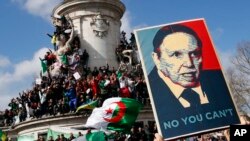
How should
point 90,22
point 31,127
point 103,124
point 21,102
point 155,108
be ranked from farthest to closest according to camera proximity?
1. point 90,22
2. point 21,102
3. point 31,127
4. point 103,124
5. point 155,108

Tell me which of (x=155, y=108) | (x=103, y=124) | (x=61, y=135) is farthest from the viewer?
(x=61, y=135)

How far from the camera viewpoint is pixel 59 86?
26438 millimetres

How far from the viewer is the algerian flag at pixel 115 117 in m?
16.4

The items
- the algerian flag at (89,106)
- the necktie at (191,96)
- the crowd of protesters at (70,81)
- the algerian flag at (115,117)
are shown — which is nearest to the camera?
the necktie at (191,96)

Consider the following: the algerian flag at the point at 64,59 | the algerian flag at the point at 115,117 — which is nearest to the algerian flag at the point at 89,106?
the algerian flag at the point at 64,59

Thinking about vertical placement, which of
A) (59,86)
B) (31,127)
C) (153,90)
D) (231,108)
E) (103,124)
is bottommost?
(231,108)

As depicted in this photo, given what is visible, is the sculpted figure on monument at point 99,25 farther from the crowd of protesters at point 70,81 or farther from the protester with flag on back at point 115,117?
the protester with flag on back at point 115,117

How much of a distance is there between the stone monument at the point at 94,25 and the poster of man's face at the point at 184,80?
23.2 metres

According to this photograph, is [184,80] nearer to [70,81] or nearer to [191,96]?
[191,96]

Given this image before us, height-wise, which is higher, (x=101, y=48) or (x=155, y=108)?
(x=101, y=48)

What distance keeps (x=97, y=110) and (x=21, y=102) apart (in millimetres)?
13086

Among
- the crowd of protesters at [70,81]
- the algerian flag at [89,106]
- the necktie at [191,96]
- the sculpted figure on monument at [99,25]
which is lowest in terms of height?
the necktie at [191,96]

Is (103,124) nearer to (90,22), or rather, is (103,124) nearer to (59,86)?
(59,86)

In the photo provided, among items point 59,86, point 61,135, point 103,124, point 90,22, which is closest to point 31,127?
point 59,86
